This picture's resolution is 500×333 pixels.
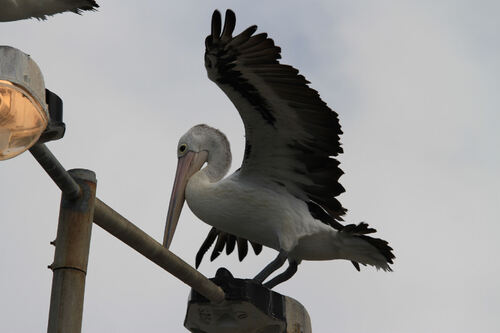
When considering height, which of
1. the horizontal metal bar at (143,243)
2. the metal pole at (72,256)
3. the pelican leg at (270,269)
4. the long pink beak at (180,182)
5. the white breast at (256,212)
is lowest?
the metal pole at (72,256)

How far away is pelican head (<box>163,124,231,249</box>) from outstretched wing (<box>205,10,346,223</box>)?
→ 470mm

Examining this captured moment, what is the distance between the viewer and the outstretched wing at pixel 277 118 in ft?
21.8

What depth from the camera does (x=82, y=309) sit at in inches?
120

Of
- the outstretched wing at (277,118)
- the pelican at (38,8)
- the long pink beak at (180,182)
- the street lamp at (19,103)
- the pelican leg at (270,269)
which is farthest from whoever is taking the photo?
the long pink beak at (180,182)

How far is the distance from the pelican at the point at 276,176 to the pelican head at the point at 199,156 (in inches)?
3.9

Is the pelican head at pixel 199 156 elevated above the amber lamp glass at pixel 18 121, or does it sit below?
above

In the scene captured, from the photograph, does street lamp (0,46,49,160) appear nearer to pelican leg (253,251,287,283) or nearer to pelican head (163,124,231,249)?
pelican leg (253,251,287,283)

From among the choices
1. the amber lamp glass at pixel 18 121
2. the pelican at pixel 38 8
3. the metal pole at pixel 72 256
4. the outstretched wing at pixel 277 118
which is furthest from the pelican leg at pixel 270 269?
the amber lamp glass at pixel 18 121

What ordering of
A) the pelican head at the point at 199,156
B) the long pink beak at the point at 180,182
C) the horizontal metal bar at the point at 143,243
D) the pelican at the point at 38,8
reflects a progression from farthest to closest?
the pelican head at the point at 199,156 < the long pink beak at the point at 180,182 < the pelican at the point at 38,8 < the horizontal metal bar at the point at 143,243

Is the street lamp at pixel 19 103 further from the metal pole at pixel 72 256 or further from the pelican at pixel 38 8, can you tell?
the pelican at pixel 38 8

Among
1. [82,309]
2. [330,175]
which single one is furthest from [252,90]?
[82,309]

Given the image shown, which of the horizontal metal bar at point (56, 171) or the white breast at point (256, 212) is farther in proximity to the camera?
the white breast at point (256, 212)

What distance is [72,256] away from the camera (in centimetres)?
316

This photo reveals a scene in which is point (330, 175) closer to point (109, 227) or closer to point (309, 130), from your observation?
point (309, 130)
